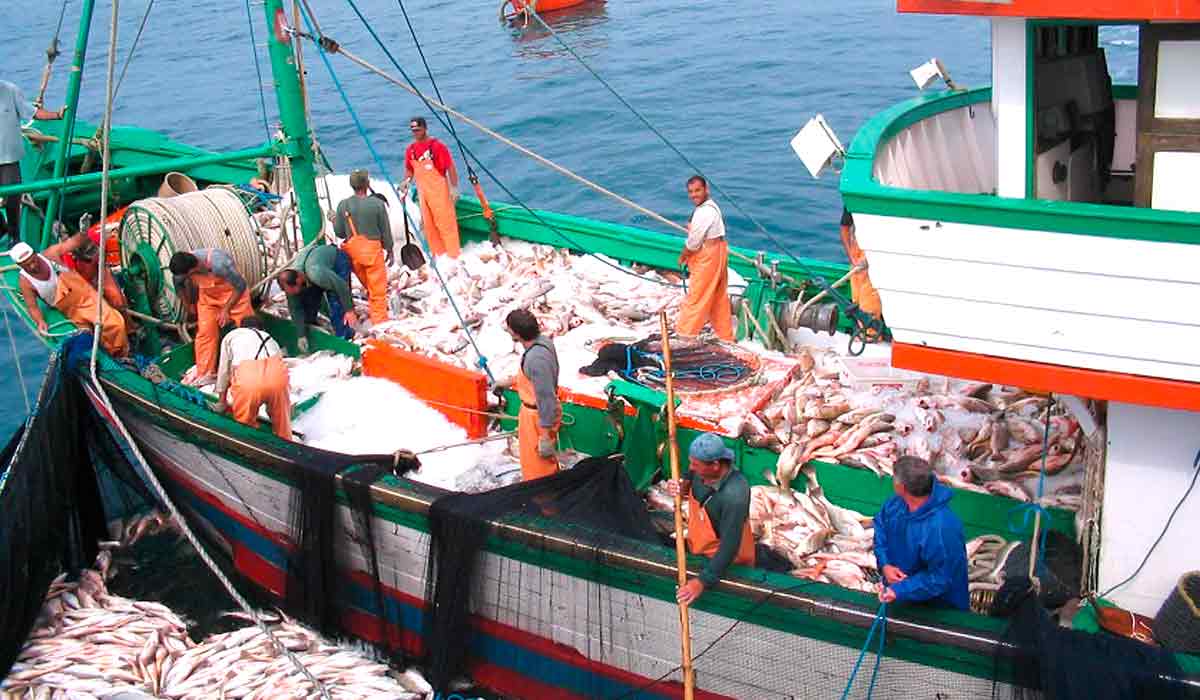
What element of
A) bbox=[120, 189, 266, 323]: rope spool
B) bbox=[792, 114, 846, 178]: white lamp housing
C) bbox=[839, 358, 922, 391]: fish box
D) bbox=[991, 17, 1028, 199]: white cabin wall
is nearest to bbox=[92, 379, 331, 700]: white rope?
bbox=[120, 189, 266, 323]: rope spool

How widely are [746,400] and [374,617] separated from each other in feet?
10.0

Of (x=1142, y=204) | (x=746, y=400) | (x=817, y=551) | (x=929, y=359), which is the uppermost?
(x=1142, y=204)

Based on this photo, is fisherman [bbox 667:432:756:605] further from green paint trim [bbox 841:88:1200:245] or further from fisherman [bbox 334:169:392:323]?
fisherman [bbox 334:169:392:323]

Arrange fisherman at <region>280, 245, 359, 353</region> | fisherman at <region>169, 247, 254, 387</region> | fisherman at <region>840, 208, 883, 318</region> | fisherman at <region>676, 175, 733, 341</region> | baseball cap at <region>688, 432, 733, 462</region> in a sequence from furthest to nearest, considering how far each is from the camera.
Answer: fisherman at <region>280, 245, 359, 353</region>, fisherman at <region>169, 247, 254, 387</region>, fisherman at <region>676, 175, 733, 341</region>, fisherman at <region>840, 208, 883, 318</region>, baseball cap at <region>688, 432, 733, 462</region>

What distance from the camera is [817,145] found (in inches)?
285

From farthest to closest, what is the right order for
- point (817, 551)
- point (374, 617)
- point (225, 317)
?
1. point (225, 317)
2. point (374, 617)
3. point (817, 551)

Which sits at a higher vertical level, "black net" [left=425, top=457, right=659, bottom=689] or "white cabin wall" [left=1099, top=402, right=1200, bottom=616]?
"white cabin wall" [left=1099, top=402, right=1200, bottom=616]

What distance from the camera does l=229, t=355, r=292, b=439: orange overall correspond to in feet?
28.4

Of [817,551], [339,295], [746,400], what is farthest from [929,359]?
[339,295]

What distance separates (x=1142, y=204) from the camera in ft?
17.6

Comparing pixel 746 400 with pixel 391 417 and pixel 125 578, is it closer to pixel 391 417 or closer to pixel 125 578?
pixel 391 417

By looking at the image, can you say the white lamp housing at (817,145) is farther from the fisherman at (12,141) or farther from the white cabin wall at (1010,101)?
the fisherman at (12,141)

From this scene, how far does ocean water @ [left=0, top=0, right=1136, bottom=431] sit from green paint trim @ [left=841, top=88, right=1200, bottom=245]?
1120 centimetres

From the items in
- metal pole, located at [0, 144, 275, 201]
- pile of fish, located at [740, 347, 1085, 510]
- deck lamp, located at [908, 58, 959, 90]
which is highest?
deck lamp, located at [908, 58, 959, 90]
